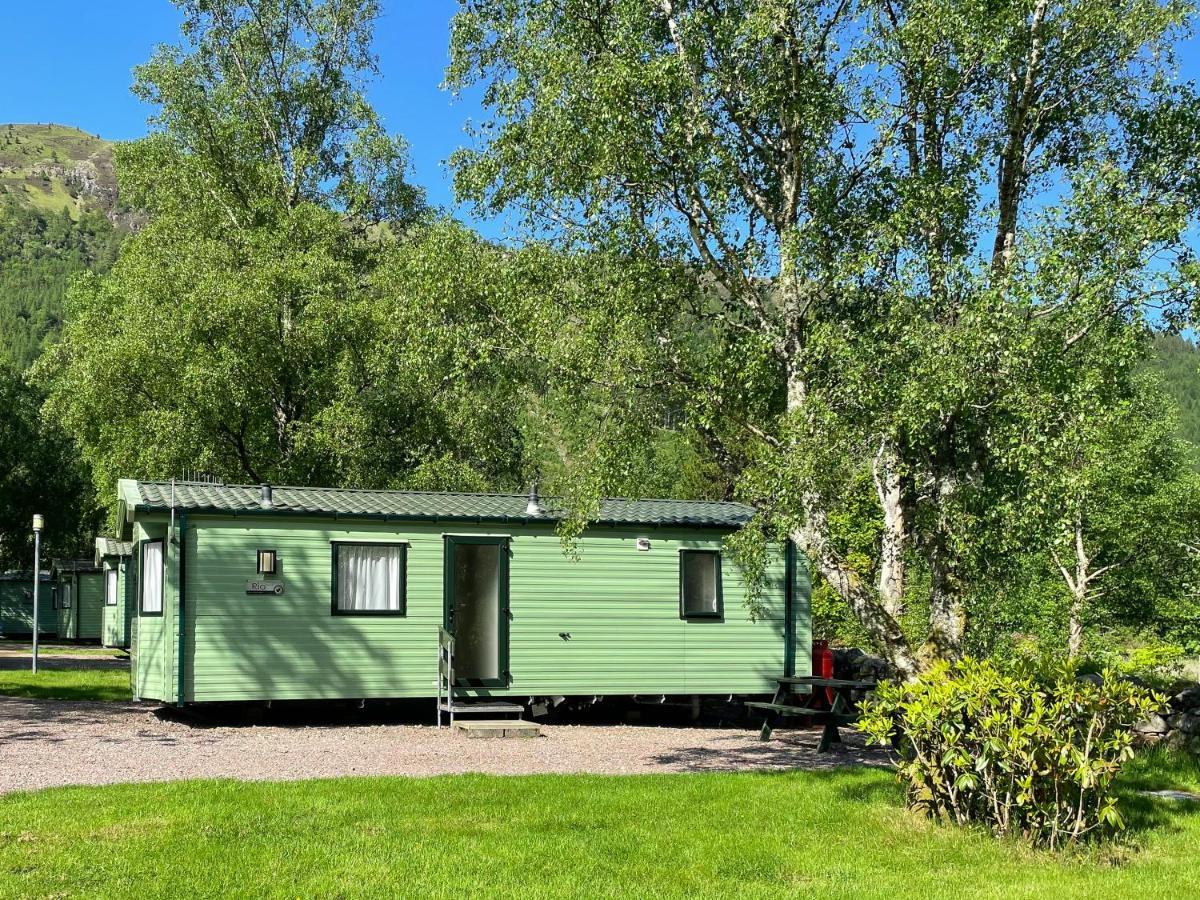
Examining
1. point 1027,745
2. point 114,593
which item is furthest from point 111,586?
point 1027,745

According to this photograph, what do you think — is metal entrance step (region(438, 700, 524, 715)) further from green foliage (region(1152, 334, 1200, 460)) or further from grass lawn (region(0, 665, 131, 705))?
green foliage (region(1152, 334, 1200, 460))

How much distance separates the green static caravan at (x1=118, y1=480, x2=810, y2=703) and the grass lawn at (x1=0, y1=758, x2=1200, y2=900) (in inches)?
184

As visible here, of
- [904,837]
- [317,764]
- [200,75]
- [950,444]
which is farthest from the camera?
[200,75]

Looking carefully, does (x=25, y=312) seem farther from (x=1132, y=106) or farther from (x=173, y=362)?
(x=1132, y=106)

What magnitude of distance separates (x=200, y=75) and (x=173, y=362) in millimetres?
8461

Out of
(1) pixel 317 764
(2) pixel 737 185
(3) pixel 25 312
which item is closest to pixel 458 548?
(1) pixel 317 764

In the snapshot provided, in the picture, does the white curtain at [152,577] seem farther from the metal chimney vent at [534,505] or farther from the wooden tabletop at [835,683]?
the wooden tabletop at [835,683]

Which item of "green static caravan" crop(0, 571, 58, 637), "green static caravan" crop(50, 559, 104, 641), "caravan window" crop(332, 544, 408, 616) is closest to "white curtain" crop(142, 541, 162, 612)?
"caravan window" crop(332, 544, 408, 616)

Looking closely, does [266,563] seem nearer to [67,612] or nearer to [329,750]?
[329,750]

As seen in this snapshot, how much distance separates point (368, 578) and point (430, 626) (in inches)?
37.0

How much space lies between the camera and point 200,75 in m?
25.8

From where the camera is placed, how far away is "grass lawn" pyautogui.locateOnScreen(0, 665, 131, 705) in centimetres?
1655

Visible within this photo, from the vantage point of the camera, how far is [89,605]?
30266mm

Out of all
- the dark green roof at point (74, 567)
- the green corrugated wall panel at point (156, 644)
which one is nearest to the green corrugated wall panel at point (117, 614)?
the dark green roof at point (74, 567)
